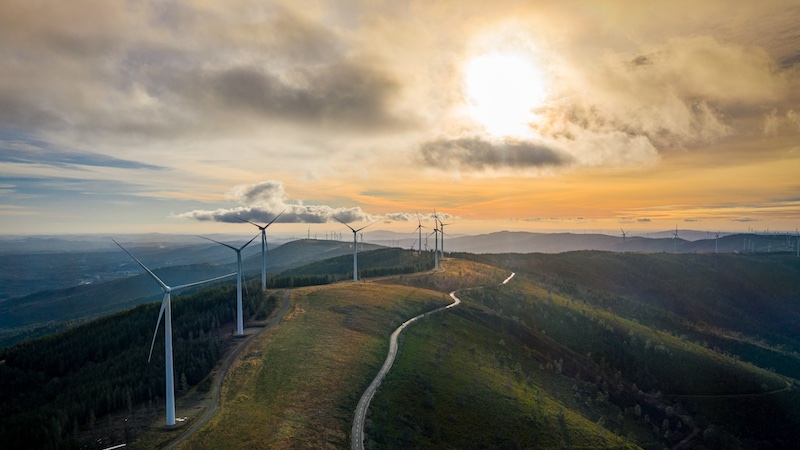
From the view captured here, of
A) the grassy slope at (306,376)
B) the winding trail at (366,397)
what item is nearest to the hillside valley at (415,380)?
the grassy slope at (306,376)

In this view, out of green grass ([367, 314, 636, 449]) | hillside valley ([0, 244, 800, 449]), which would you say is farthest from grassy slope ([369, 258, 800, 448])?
hillside valley ([0, 244, 800, 449])

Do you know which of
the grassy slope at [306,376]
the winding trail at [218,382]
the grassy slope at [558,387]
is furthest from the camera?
the grassy slope at [558,387]

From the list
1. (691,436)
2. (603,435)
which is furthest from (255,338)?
(691,436)

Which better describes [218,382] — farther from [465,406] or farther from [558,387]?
[558,387]

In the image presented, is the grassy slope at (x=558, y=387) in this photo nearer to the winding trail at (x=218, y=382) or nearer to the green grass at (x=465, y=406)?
the green grass at (x=465, y=406)

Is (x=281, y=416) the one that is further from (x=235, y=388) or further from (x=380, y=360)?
(x=380, y=360)

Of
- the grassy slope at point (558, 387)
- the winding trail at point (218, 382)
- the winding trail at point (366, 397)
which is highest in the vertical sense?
the winding trail at point (218, 382)

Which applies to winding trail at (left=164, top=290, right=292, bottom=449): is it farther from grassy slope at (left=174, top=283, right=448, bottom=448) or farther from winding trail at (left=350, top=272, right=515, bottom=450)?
winding trail at (left=350, top=272, right=515, bottom=450)

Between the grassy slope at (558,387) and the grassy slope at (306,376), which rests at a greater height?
the grassy slope at (306,376)
